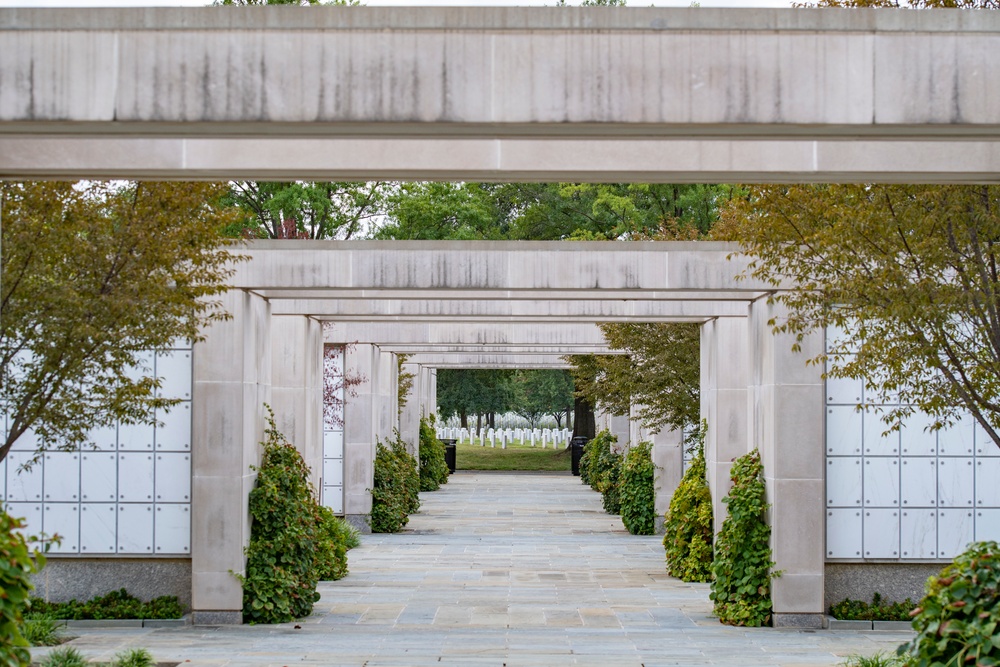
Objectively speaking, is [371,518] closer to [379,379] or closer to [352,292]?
[379,379]

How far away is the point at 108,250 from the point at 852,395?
8137 millimetres

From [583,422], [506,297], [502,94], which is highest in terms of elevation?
[502,94]

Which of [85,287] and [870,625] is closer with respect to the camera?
[85,287]

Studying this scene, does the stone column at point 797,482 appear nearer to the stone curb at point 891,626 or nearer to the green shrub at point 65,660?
the stone curb at point 891,626

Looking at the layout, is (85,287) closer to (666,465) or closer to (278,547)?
(278,547)

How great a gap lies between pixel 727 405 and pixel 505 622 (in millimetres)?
4965

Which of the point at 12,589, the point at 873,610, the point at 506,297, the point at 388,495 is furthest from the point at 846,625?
the point at 388,495

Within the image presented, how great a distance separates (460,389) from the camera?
5797cm

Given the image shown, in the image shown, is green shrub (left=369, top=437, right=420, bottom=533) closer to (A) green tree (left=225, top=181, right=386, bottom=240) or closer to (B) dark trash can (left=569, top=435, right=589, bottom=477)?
(A) green tree (left=225, top=181, right=386, bottom=240)

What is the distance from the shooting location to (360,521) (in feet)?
81.6

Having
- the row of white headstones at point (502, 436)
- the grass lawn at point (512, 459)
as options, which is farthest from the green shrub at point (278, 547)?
the row of white headstones at point (502, 436)

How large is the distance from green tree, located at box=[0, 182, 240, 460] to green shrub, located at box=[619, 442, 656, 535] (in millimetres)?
15213

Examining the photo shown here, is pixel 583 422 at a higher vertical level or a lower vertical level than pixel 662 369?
lower

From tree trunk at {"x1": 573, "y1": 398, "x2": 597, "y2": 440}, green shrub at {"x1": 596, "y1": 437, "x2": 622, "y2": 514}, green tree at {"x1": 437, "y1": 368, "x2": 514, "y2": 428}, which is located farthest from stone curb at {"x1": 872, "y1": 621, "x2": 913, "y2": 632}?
green tree at {"x1": 437, "y1": 368, "x2": 514, "y2": 428}
